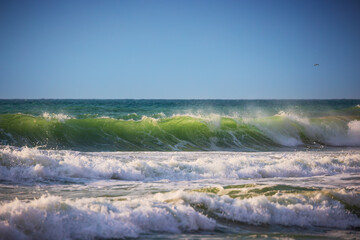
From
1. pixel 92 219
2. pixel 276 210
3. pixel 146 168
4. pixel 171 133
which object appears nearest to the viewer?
pixel 92 219

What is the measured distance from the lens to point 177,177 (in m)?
9.13

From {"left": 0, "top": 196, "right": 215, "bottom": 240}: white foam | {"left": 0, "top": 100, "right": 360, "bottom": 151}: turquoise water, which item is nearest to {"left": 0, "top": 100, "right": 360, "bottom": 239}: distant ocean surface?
{"left": 0, "top": 196, "right": 215, "bottom": 240}: white foam

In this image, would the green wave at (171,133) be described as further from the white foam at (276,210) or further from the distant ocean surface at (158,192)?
the white foam at (276,210)

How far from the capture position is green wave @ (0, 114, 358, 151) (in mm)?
15614

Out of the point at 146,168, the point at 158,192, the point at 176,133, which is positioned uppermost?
the point at 176,133

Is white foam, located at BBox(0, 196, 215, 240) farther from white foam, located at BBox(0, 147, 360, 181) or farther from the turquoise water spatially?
the turquoise water

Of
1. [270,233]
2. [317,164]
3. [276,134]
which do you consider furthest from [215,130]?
[270,233]

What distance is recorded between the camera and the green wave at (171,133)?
15.6 m

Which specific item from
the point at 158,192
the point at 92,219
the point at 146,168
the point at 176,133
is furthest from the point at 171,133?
the point at 92,219

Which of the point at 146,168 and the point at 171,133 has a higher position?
the point at 171,133

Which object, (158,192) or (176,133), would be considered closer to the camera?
(158,192)

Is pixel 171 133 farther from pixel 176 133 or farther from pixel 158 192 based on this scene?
pixel 158 192

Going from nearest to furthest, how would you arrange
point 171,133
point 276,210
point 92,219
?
1. point 92,219
2. point 276,210
3. point 171,133

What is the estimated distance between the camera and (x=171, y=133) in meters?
18.7
